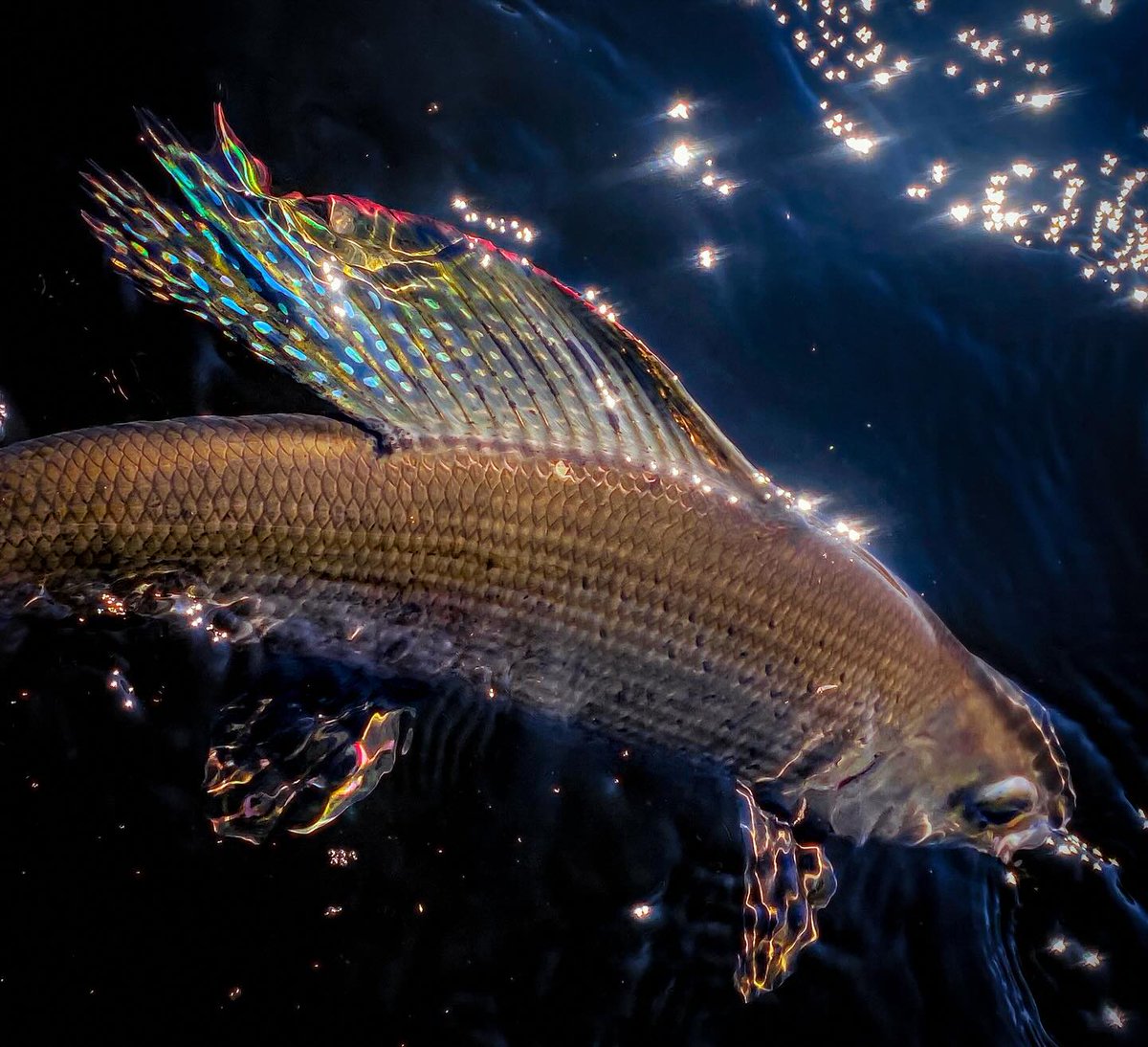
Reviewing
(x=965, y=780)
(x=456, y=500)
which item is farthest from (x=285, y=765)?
(x=965, y=780)

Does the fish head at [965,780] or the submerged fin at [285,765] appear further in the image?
the fish head at [965,780]

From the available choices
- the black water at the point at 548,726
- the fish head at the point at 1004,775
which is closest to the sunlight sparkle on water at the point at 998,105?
the black water at the point at 548,726

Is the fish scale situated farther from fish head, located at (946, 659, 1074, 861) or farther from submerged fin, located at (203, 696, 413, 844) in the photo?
fish head, located at (946, 659, 1074, 861)

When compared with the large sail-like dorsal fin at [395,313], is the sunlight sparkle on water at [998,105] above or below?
above

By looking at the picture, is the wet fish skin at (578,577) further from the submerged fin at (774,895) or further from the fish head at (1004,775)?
the submerged fin at (774,895)

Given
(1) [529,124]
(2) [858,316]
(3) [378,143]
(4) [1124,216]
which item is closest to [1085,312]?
(4) [1124,216]
